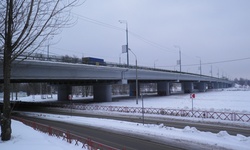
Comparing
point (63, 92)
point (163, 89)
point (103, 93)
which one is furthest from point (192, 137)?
point (163, 89)

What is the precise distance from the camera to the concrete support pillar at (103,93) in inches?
2338

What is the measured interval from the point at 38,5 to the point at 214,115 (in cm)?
2378

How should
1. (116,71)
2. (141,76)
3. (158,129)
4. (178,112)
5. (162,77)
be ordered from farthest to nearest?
(162,77) < (141,76) < (116,71) < (178,112) < (158,129)

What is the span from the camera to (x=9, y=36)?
1234 centimetres

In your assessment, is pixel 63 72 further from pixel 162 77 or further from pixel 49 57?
pixel 162 77

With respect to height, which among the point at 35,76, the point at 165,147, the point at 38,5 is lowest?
the point at 165,147

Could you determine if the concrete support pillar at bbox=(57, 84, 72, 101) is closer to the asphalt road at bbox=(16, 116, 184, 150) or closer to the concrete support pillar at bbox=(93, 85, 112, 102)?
the concrete support pillar at bbox=(93, 85, 112, 102)

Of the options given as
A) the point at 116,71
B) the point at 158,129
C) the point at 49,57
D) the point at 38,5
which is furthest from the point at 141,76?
the point at 38,5

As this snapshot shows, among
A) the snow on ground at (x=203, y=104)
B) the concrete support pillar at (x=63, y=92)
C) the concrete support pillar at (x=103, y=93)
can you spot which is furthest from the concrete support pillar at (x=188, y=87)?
the concrete support pillar at (x=103, y=93)

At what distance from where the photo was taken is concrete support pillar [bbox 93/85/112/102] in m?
59.4

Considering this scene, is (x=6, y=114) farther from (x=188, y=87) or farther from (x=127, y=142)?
(x=188, y=87)

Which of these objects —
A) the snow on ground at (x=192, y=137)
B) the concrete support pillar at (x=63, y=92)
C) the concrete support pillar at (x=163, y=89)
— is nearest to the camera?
the snow on ground at (x=192, y=137)

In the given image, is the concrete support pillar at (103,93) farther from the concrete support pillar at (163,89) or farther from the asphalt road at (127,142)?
the asphalt road at (127,142)

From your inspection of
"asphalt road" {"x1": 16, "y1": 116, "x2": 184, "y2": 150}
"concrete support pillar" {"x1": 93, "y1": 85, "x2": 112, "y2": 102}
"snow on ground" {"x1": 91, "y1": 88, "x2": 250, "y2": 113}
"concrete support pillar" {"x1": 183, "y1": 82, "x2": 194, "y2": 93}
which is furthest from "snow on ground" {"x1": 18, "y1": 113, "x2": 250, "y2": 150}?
"concrete support pillar" {"x1": 183, "y1": 82, "x2": 194, "y2": 93}
